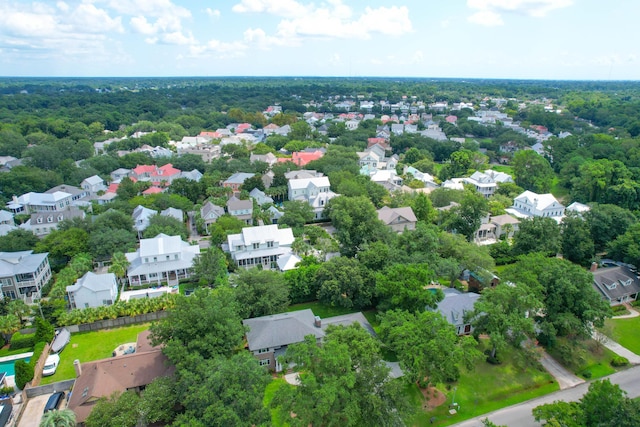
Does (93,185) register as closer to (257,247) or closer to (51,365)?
(257,247)

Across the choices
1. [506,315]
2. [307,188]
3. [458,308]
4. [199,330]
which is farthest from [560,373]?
[307,188]

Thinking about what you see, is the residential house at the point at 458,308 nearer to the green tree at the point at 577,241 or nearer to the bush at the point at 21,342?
the green tree at the point at 577,241

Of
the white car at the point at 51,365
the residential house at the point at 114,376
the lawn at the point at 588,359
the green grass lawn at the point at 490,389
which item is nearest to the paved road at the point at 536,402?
the green grass lawn at the point at 490,389

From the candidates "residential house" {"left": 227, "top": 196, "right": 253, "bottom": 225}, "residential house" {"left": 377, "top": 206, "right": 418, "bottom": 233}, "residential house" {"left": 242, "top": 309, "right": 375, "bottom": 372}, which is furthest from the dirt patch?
"residential house" {"left": 227, "top": 196, "right": 253, "bottom": 225}

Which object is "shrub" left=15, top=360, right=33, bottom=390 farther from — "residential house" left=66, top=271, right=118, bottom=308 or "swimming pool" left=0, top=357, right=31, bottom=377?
"residential house" left=66, top=271, right=118, bottom=308

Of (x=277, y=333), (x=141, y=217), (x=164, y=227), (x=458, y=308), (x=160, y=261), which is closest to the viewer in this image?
(x=277, y=333)

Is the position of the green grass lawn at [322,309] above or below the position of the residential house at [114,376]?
below
